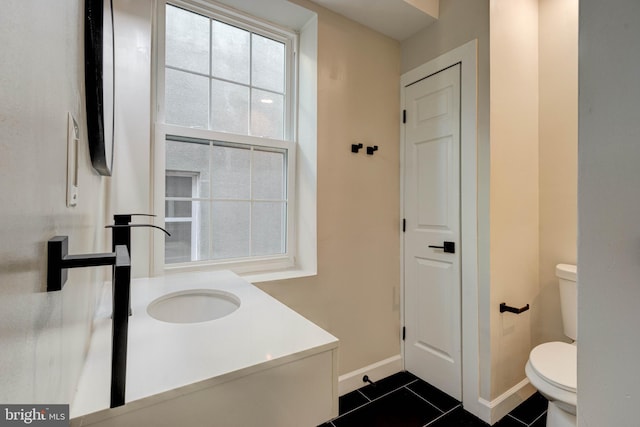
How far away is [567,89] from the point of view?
73.5 inches

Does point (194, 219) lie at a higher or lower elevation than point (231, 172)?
lower

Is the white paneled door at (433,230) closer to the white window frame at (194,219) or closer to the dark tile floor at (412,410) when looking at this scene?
the dark tile floor at (412,410)

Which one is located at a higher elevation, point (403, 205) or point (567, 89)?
point (567, 89)

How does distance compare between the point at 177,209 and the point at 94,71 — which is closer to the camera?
the point at 94,71

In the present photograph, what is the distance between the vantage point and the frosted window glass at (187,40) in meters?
1.67

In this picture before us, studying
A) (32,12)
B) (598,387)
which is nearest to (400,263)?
(598,387)

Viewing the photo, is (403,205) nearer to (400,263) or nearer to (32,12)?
(400,263)

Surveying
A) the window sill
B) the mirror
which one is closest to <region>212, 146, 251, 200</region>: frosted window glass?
the window sill

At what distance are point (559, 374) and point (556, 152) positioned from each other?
134cm

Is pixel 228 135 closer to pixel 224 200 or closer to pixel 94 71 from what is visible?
pixel 224 200

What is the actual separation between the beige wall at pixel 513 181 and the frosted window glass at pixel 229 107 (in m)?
Answer: 1.46

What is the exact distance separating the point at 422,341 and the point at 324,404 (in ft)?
5.18

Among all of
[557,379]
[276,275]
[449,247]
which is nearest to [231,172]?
[276,275]

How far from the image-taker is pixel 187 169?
1.70 m
